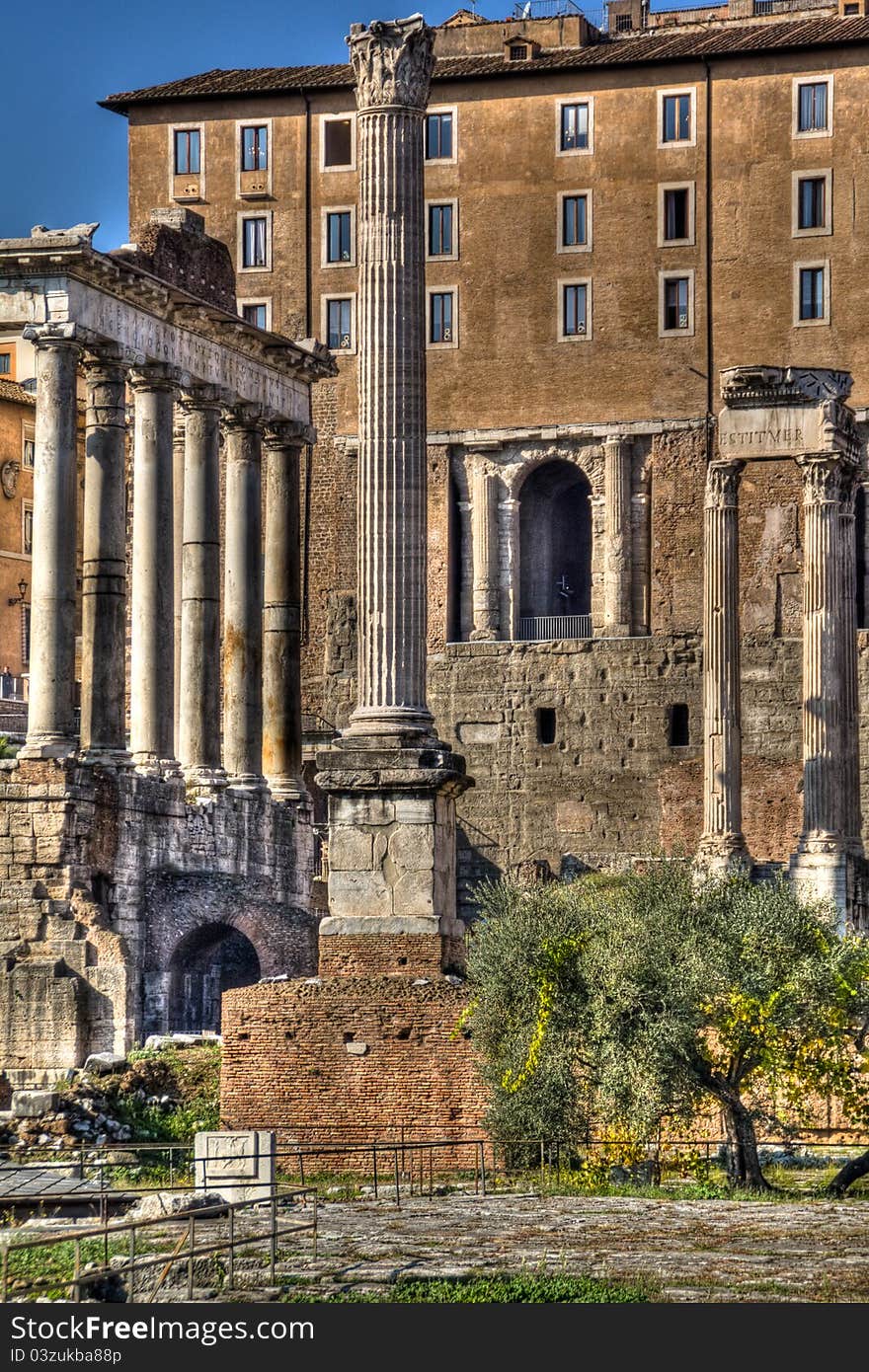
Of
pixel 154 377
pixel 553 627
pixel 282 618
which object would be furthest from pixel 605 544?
pixel 154 377

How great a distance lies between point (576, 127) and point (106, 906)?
1018 inches

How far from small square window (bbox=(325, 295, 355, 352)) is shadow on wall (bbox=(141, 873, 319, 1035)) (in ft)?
69.7

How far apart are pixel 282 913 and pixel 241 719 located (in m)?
5.27

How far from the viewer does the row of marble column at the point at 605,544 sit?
183 feet

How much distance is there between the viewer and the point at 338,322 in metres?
57.8

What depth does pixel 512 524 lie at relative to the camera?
57.1 metres

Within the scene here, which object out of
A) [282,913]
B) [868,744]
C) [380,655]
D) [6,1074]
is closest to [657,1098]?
[380,655]

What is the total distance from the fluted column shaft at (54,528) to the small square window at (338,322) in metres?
20.1

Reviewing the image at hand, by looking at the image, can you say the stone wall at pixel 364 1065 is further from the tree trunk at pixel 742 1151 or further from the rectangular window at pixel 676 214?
the rectangular window at pixel 676 214

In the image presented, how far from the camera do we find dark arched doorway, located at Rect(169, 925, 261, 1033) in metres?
37.3

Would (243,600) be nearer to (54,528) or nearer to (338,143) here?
(54,528)

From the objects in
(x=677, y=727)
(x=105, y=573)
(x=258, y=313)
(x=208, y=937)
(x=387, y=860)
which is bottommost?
(x=208, y=937)

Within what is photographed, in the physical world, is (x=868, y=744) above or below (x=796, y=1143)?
above

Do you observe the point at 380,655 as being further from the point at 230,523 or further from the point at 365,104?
the point at 230,523
